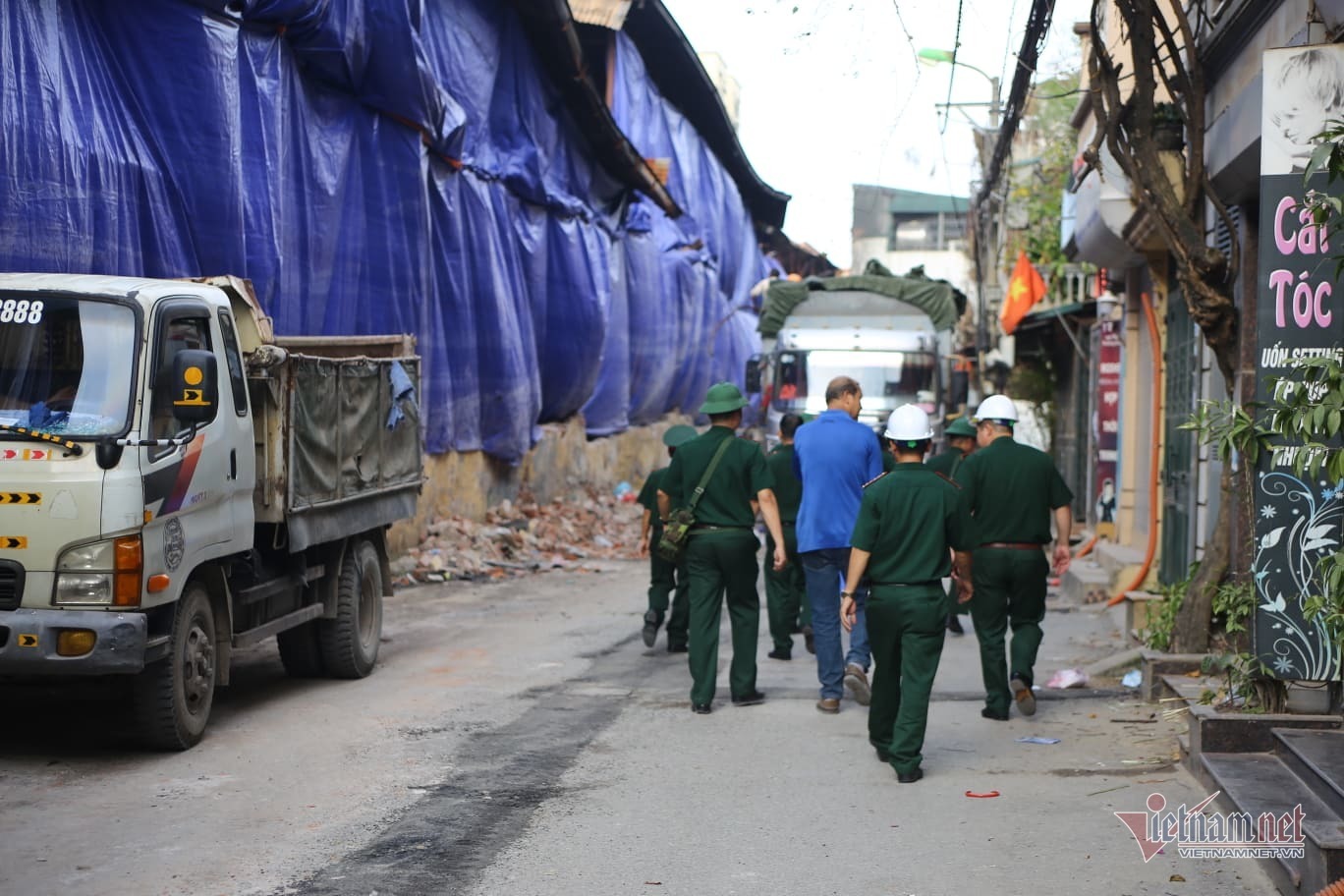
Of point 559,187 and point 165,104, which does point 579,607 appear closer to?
point 165,104

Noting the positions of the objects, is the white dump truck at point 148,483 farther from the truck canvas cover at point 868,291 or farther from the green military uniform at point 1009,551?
the truck canvas cover at point 868,291

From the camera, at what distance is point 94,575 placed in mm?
→ 6883

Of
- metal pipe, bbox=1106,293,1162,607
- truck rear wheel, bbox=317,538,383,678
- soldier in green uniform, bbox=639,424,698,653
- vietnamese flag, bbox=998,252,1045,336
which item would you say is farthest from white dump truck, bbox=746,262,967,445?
truck rear wheel, bbox=317,538,383,678

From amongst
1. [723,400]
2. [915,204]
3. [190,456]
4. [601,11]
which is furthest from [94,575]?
[915,204]

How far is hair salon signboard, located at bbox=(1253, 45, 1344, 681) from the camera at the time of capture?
6.54 metres

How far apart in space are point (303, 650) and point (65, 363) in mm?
3100

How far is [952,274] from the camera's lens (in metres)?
56.2

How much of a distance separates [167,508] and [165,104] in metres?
4.52

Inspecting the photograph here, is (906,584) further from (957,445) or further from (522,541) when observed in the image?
(522,541)

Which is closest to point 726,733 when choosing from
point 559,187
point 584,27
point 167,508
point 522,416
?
point 167,508

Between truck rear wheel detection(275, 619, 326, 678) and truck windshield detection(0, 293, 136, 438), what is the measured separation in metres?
2.84

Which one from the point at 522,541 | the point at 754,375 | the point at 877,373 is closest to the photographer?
the point at 522,541

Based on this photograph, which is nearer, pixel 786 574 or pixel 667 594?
pixel 786 574

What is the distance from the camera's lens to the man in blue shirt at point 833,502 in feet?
30.1
